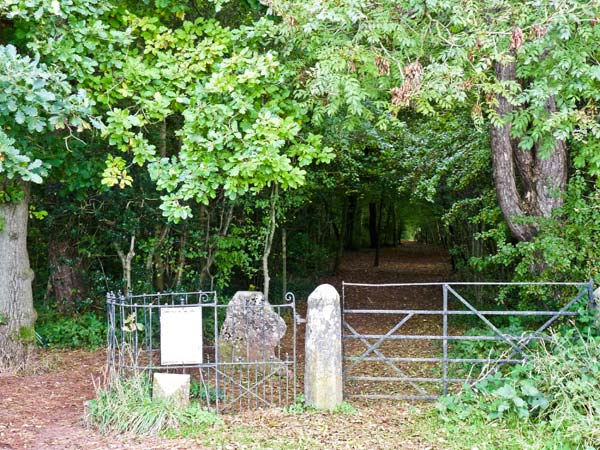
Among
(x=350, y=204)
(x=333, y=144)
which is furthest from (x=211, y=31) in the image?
(x=350, y=204)

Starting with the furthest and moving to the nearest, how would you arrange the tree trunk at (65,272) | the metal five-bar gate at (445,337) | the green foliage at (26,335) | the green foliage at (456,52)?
the tree trunk at (65,272) → the green foliage at (26,335) → the metal five-bar gate at (445,337) → the green foliage at (456,52)

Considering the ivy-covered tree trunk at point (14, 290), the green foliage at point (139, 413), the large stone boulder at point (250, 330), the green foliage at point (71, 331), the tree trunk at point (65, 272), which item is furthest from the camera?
the tree trunk at point (65, 272)

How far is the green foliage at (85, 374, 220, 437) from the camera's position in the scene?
621 centimetres

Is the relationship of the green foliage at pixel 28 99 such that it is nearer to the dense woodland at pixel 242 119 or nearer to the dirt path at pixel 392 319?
the dense woodland at pixel 242 119

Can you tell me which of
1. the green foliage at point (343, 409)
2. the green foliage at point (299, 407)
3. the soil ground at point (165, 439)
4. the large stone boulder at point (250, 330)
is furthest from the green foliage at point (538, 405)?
the large stone boulder at point (250, 330)

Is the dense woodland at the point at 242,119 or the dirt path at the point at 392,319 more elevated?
the dense woodland at the point at 242,119

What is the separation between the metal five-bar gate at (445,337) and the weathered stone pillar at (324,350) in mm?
209

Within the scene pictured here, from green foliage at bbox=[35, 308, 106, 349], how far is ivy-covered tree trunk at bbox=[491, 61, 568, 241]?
7174 mm

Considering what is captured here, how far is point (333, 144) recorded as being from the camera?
1136cm

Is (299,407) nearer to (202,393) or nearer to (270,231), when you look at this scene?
(202,393)

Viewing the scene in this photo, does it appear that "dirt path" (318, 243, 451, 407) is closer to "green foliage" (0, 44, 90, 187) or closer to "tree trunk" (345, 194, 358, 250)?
"tree trunk" (345, 194, 358, 250)

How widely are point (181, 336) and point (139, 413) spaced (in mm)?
941

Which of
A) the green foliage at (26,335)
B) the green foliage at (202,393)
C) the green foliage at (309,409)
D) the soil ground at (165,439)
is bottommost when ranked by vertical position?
the soil ground at (165,439)

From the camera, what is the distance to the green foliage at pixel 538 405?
18.6 feet
